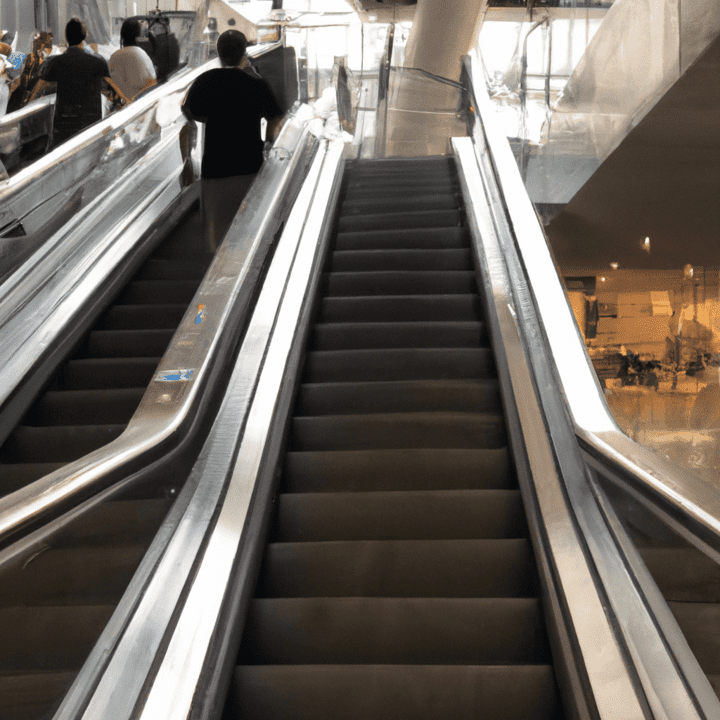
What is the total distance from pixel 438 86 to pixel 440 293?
5.05m

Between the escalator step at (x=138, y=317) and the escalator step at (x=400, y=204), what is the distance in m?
2.08

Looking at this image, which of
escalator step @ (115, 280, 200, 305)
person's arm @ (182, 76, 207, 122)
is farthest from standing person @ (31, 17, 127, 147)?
escalator step @ (115, 280, 200, 305)

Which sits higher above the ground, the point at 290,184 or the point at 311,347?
the point at 290,184

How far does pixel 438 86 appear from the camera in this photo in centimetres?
888

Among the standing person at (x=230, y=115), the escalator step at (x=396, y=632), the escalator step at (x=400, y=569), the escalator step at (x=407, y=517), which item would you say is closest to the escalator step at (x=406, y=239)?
the standing person at (x=230, y=115)

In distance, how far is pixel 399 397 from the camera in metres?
3.62

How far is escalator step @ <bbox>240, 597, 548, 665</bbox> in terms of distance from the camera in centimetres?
233

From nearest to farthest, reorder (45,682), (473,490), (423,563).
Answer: (45,682), (423,563), (473,490)

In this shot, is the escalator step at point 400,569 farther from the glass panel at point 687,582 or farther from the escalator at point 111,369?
the escalator at point 111,369

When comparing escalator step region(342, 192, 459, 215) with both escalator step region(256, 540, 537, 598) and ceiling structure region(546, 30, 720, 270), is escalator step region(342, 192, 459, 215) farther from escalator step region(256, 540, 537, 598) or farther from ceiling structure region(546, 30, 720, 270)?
escalator step region(256, 540, 537, 598)

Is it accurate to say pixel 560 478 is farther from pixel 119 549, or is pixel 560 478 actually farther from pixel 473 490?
pixel 119 549

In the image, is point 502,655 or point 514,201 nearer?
point 502,655

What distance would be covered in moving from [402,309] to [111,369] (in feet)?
5.35

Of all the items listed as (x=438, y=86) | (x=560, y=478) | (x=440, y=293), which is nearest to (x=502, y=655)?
(x=560, y=478)
